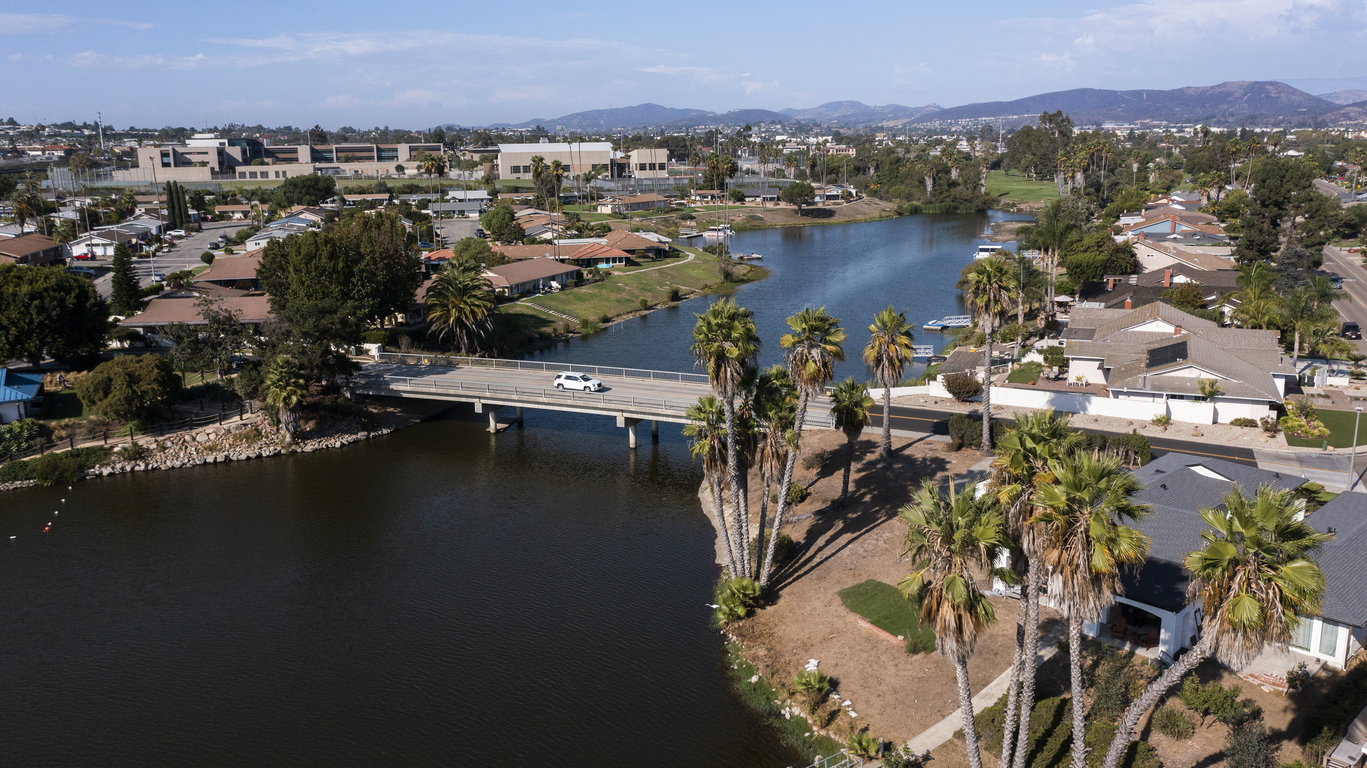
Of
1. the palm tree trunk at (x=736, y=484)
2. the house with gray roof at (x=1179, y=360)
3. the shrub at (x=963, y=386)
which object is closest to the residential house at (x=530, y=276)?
the shrub at (x=963, y=386)

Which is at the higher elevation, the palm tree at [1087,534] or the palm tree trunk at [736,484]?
the palm tree at [1087,534]

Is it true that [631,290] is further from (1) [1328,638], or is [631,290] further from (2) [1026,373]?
(1) [1328,638]

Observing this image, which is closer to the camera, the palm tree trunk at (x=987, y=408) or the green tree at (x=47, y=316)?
the palm tree trunk at (x=987, y=408)

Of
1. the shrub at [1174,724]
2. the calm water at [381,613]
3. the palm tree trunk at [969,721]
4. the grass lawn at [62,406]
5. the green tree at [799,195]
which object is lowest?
the calm water at [381,613]

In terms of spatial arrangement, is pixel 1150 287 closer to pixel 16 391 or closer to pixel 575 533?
pixel 575 533

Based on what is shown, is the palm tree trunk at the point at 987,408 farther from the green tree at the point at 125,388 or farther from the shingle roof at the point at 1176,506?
the green tree at the point at 125,388

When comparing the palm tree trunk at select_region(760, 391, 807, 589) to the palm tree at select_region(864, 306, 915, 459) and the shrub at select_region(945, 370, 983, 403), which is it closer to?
the palm tree at select_region(864, 306, 915, 459)
